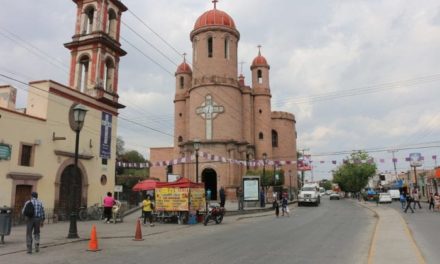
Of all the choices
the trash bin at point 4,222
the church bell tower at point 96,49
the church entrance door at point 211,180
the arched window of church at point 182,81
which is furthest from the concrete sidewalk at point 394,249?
the arched window of church at point 182,81

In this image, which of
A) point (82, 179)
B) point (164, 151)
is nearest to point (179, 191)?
point (82, 179)

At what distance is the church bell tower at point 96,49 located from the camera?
25906 millimetres

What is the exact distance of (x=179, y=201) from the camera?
2077cm

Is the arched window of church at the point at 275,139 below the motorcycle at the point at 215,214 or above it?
above

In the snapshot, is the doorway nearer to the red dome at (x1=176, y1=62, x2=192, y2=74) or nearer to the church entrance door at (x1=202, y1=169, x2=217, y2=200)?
the church entrance door at (x1=202, y1=169, x2=217, y2=200)

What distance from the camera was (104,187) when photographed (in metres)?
25.6

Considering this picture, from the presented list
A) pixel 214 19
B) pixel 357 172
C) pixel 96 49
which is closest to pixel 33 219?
pixel 96 49

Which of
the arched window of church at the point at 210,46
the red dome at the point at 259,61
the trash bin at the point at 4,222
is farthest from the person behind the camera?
the red dome at the point at 259,61

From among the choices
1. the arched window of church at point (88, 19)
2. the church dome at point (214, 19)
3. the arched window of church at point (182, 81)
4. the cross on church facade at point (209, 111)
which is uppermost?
the church dome at point (214, 19)

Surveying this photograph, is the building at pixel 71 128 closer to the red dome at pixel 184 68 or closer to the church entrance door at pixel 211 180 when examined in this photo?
the church entrance door at pixel 211 180

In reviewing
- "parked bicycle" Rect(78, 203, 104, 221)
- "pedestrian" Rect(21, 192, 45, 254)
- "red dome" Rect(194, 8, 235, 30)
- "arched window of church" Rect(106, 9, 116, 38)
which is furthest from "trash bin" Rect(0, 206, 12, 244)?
"red dome" Rect(194, 8, 235, 30)

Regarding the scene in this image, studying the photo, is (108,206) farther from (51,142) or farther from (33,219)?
(33,219)

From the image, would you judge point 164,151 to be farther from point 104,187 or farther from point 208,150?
point 104,187

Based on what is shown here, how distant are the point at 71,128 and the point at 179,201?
25.7ft
